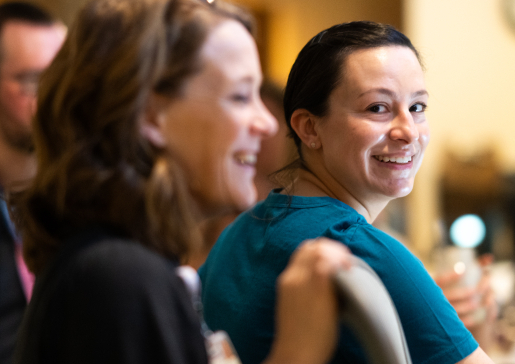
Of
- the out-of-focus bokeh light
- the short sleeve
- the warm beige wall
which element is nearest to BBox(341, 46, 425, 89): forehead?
the short sleeve

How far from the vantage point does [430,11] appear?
366 centimetres

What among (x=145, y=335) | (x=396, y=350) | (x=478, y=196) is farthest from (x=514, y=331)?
(x=478, y=196)

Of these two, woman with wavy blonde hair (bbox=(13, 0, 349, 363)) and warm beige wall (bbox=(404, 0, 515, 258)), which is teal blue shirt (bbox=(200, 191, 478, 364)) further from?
warm beige wall (bbox=(404, 0, 515, 258))

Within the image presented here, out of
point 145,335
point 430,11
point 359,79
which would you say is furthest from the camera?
point 430,11

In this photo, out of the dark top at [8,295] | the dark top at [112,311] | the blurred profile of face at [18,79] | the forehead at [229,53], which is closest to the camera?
the dark top at [112,311]

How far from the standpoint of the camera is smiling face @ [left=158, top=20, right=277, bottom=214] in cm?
59

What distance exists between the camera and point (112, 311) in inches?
19.6

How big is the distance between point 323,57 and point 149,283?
21.3 inches

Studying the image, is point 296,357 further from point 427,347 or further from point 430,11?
point 430,11

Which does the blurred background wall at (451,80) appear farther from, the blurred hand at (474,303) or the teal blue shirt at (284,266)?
the teal blue shirt at (284,266)

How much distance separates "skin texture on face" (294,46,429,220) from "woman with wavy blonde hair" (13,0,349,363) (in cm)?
27

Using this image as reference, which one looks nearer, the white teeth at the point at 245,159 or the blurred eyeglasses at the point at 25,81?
the white teeth at the point at 245,159

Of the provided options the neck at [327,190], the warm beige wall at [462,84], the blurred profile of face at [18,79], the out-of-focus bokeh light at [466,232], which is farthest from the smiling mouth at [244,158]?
the warm beige wall at [462,84]

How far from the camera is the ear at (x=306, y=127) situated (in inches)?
36.2
